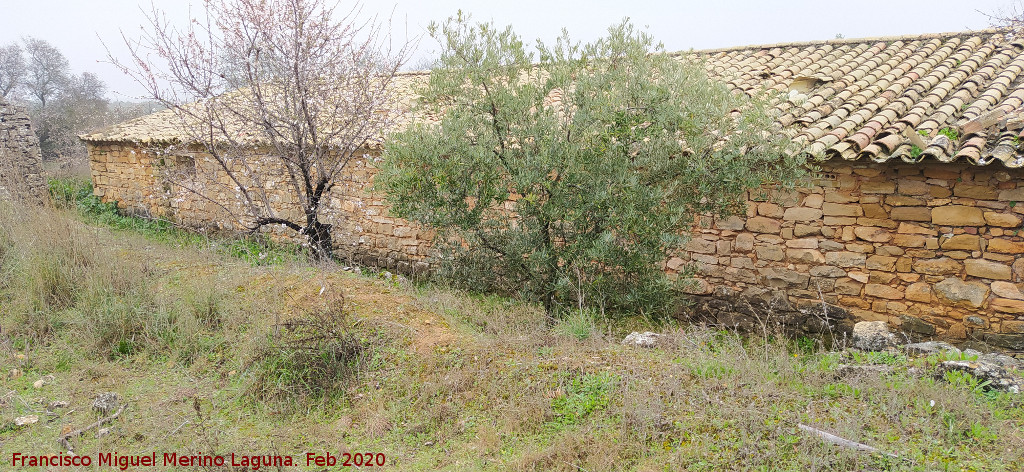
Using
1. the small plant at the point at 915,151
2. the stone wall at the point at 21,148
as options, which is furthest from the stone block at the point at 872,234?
the stone wall at the point at 21,148

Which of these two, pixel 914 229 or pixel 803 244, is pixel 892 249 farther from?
pixel 803 244

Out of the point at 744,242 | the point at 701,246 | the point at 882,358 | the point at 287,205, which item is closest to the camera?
the point at 882,358

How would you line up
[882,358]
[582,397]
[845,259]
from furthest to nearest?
[845,259]
[882,358]
[582,397]

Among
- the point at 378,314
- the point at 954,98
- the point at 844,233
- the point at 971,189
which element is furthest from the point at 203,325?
the point at 954,98

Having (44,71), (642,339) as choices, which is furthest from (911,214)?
(44,71)

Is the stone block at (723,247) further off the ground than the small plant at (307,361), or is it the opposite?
the stone block at (723,247)

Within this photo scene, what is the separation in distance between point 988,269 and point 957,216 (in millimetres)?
556

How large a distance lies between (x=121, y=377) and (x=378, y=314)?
2.14 m

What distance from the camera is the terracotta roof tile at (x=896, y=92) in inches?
220

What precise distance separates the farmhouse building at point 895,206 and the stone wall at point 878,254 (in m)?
0.01

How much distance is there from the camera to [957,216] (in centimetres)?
572

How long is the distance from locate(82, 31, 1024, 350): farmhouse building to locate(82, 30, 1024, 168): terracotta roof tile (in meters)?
0.02

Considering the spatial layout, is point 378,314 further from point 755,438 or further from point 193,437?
point 755,438

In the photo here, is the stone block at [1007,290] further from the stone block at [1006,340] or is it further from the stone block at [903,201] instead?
the stone block at [903,201]
